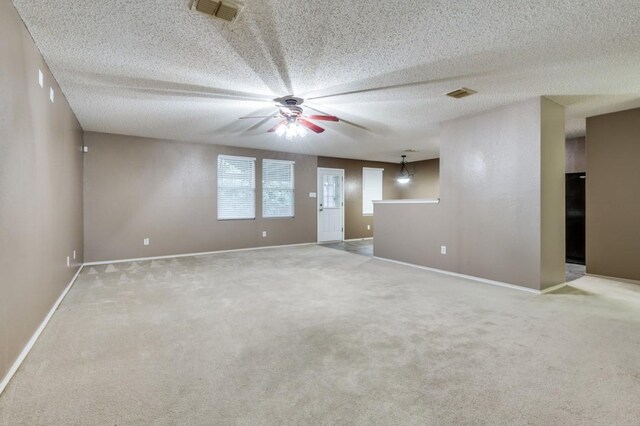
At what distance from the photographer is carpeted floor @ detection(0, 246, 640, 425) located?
163 centimetres

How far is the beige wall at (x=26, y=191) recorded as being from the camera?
76.0 inches

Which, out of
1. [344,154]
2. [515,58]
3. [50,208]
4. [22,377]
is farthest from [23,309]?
[344,154]

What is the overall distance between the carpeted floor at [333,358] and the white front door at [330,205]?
450 cm

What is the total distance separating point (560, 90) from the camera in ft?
11.7

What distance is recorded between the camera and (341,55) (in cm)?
276

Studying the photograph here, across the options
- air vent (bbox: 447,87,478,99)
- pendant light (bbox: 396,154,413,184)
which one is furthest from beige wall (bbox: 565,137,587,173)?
pendant light (bbox: 396,154,413,184)

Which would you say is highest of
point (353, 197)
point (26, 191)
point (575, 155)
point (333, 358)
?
point (575, 155)

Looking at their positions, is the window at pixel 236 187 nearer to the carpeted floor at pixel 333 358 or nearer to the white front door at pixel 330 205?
the white front door at pixel 330 205

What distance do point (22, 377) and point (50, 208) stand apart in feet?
5.79

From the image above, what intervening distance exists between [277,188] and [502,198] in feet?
16.2

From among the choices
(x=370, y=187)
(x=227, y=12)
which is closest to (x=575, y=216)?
(x=370, y=187)

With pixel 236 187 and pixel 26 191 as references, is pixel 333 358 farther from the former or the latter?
pixel 236 187

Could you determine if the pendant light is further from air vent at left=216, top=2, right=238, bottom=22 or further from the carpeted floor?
air vent at left=216, top=2, right=238, bottom=22

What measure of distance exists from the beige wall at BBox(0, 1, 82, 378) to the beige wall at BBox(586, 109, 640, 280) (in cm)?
657
